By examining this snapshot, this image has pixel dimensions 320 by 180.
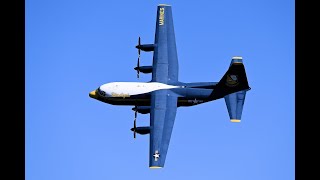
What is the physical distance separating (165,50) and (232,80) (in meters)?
9.12

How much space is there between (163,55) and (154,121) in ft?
31.4

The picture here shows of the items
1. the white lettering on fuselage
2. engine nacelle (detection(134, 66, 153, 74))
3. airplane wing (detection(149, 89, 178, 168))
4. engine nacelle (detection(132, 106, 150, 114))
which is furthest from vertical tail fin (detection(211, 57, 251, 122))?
engine nacelle (detection(132, 106, 150, 114))

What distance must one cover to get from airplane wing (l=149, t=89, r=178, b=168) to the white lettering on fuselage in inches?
31.1

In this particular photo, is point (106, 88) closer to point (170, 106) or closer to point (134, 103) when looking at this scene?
point (134, 103)

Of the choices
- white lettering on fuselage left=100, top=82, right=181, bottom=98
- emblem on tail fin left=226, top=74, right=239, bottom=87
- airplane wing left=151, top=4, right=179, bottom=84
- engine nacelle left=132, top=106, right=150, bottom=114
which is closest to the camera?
engine nacelle left=132, top=106, right=150, bottom=114

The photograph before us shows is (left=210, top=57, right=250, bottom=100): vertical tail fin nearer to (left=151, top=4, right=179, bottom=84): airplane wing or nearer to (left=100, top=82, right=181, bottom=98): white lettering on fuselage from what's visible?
(left=151, top=4, right=179, bottom=84): airplane wing

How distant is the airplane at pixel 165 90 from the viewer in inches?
2262

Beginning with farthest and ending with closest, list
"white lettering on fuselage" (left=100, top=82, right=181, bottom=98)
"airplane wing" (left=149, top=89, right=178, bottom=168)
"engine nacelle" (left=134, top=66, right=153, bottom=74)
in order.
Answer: "engine nacelle" (left=134, top=66, right=153, bottom=74), "white lettering on fuselage" (left=100, top=82, right=181, bottom=98), "airplane wing" (left=149, top=89, right=178, bottom=168)

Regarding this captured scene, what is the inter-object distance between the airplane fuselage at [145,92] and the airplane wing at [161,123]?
2.92 feet

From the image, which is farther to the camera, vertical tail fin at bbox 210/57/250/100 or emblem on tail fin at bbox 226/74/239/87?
emblem on tail fin at bbox 226/74/239/87

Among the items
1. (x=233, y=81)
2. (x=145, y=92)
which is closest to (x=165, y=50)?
(x=145, y=92)

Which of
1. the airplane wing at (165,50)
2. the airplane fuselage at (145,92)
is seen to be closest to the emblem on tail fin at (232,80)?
the airplane fuselage at (145,92)

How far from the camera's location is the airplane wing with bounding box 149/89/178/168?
52.8 meters
